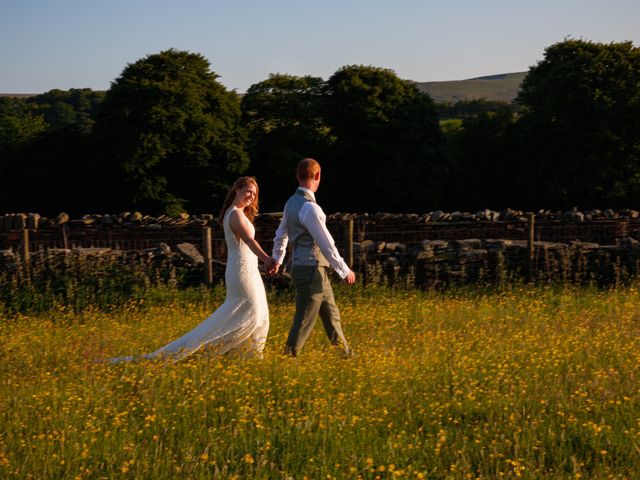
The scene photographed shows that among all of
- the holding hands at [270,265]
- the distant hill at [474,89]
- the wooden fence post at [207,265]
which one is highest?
the distant hill at [474,89]

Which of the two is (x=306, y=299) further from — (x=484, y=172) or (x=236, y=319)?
(x=484, y=172)

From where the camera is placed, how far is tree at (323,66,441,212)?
33281mm

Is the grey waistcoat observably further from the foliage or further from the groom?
the foliage

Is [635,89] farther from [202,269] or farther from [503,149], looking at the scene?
[202,269]

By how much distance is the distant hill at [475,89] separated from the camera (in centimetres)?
15605

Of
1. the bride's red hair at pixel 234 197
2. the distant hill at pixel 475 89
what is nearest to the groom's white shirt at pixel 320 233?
the bride's red hair at pixel 234 197

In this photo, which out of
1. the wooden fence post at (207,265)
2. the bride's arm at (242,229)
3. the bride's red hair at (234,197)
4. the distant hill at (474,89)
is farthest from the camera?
the distant hill at (474,89)

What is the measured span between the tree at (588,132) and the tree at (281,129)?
9568 millimetres

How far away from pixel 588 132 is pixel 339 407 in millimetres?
28719

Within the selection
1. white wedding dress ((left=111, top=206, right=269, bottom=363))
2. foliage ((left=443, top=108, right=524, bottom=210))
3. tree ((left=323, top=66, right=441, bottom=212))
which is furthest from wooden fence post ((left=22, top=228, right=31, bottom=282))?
foliage ((left=443, top=108, right=524, bottom=210))

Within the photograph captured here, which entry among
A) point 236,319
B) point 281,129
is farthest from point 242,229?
point 281,129

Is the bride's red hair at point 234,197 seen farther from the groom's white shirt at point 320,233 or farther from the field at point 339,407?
the field at point 339,407

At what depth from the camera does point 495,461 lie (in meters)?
4.75

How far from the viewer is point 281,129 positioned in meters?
35.9
